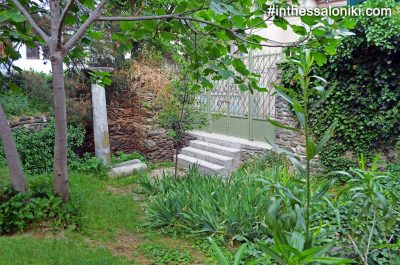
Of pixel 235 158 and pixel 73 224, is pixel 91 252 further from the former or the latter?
pixel 235 158

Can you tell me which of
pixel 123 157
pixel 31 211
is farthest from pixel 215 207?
pixel 123 157

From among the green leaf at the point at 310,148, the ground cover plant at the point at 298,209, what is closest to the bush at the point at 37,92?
the ground cover plant at the point at 298,209

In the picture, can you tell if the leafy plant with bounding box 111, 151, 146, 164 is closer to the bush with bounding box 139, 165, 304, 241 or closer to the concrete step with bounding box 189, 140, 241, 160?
the concrete step with bounding box 189, 140, 241, 160

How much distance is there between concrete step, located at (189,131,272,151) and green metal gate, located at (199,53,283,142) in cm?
15

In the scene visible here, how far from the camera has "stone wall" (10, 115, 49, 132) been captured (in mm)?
8414

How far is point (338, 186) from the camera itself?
659 cm

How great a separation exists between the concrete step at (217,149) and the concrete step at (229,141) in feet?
0.38

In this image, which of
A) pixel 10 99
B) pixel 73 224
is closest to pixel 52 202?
pixel 73 224

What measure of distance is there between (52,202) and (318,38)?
3.64 m

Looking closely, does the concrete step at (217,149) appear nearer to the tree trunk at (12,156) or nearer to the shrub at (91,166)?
the shrub at (91,166)

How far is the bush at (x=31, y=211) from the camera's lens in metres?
4.39

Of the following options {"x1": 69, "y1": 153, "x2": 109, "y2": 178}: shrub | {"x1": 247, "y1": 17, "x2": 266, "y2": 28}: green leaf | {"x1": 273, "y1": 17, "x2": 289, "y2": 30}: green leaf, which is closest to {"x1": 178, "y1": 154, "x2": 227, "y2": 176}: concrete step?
{"x1": 69, "y1": 153, "x2": 109, "y2": 178}: shrub

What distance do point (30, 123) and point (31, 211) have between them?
4.80 metres

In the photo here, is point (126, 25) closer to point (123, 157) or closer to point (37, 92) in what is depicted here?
point (123, 157)
